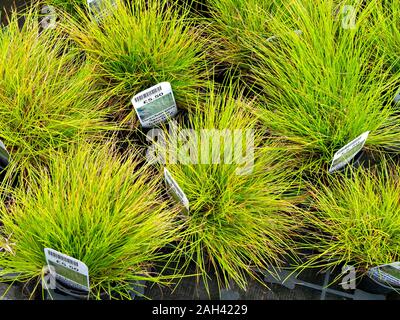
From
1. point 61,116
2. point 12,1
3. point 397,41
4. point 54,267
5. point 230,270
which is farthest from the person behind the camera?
point 12,1

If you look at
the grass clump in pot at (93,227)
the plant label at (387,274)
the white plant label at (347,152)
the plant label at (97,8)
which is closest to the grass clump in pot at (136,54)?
the plant label at (97,8)

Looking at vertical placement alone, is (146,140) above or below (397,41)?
below

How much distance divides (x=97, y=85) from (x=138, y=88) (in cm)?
12

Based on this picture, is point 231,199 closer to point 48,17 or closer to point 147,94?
point 147,94

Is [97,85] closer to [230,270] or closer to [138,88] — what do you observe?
[138,88]

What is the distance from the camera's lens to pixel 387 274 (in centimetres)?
119

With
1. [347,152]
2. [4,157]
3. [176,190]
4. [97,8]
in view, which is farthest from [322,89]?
[4,157]

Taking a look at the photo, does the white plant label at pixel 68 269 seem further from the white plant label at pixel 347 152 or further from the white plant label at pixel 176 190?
the white plant label at pixel 347 152

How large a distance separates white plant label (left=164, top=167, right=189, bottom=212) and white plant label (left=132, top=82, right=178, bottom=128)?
209mm

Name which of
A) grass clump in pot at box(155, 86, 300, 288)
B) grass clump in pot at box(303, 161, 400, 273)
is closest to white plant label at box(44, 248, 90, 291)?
grass clump in pot at box(155, 86, 300, 288)

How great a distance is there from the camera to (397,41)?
155cm

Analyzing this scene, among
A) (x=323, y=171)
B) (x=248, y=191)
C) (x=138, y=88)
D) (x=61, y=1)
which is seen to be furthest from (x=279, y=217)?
(x=61, y=1)

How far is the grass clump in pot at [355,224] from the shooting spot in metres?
1.24

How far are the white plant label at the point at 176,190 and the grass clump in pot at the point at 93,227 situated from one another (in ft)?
0.11
